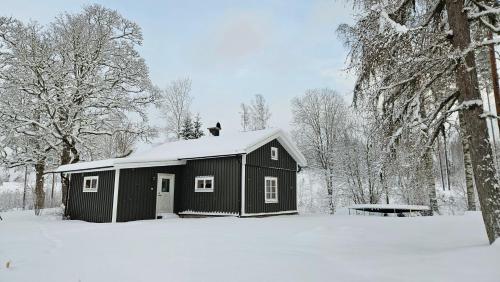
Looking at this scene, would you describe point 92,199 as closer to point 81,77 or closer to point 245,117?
point 81,77

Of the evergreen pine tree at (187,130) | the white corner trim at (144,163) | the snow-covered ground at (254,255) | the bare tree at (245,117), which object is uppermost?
the bare tree at (245,117)

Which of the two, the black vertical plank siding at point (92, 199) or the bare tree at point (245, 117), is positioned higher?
the bare tree at point (245, 117)

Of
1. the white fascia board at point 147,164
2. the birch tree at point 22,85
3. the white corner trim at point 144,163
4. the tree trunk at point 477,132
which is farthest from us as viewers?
the birch tree at point 22,85

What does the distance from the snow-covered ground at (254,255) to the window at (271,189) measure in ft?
21.4

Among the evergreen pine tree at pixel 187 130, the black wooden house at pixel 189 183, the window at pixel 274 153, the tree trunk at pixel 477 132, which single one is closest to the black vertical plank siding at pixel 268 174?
the black wooden house at pixel 189 183

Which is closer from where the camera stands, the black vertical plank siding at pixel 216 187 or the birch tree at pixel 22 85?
the black vertical plank siding at pixel 216 187

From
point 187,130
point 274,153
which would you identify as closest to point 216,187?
point 274,153

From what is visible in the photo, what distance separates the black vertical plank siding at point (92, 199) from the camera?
14070 mm

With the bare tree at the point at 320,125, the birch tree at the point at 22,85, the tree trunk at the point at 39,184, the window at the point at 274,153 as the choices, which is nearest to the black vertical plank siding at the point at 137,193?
the window at the point at 274,153

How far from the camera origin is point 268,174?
16.4 metres

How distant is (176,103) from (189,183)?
15944 millimetres

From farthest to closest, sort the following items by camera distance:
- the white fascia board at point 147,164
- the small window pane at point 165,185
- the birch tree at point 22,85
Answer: the birch tree at point 22,85
the small window pane at point 165,185
the white fascia board at point 147,164

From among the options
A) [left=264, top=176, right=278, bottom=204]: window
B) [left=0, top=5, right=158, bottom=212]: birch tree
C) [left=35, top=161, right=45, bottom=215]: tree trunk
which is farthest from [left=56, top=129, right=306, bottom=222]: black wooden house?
[left=35, top=161, right=45, bottom=215]: tree trunk

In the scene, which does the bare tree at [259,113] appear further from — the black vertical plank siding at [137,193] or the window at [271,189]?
the black vertical plank siding at [137,193]
